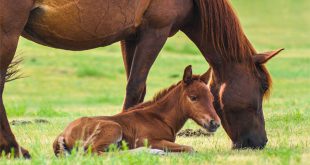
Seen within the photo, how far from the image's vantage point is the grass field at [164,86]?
7371mm

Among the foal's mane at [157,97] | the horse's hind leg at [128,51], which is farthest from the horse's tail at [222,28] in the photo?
the foal's mane at [157,97]

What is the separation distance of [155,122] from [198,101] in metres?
0.52

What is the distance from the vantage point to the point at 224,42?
9.18 metres

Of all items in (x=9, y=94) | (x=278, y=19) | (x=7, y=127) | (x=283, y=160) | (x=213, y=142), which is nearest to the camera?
(x=283, y=160)

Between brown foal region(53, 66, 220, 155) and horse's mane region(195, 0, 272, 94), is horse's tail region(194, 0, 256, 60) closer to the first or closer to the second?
horse's mane region(195, 0, 272, 94)

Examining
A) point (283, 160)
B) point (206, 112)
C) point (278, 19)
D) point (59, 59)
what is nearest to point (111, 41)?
point (206, 112)

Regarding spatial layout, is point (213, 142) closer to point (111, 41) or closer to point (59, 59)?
point (111, 41)

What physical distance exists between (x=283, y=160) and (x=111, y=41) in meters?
2.75

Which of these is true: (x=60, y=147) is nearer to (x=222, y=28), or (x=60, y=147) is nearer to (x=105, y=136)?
(x=105, y=136)

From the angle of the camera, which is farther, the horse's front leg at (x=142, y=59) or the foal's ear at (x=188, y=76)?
the horse's front leg at (x=142, y=59)

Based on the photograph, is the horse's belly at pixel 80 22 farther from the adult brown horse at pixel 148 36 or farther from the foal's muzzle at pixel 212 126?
the foal's muzzle at pixel 212 126

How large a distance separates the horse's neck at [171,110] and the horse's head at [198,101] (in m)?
0.09

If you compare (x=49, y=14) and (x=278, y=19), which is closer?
(x=49, y=14)

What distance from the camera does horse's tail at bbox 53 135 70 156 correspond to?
7.59 meters
